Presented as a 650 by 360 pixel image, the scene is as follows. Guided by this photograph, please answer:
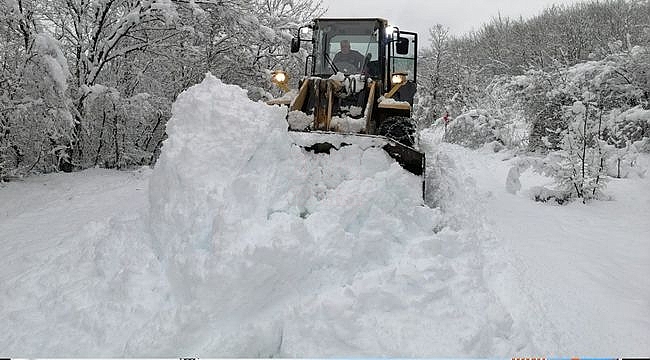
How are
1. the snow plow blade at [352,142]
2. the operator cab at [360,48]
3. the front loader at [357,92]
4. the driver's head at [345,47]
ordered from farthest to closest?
1. the driver's head at [345,47]
2. the operator cab at [360,48]
3. the front loader at [357,92]
4. the snow plow blade at [352,142]

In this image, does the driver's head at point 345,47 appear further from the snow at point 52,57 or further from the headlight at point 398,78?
the snow at point 52,57

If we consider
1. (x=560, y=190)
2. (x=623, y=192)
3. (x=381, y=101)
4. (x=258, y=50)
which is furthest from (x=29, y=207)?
(x=623, y=192)

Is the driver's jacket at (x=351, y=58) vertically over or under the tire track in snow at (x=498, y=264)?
over

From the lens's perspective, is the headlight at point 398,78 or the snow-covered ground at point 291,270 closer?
the snow-covered ground at point 291,270

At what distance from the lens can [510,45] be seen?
3288cm

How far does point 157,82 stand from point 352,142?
6.97m

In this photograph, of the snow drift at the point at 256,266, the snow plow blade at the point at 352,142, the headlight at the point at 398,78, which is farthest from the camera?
the headlight at the point at 398,78

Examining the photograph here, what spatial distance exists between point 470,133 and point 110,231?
627 inches

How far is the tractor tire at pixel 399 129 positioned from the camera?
621cm

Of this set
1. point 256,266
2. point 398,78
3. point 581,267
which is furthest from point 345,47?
point 256,266

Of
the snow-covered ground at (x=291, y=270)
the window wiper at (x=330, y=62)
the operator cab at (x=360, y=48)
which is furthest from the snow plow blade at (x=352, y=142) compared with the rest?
the window wiper at (x=330, y=62)

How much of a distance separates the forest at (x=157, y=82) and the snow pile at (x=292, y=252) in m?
3.27

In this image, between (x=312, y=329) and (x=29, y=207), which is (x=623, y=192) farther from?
(x=29, y=207)

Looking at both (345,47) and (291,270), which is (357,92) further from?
(291,270)
